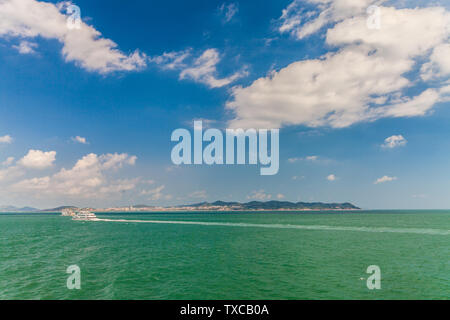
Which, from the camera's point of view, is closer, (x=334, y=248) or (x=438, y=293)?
(x=438, y=293)

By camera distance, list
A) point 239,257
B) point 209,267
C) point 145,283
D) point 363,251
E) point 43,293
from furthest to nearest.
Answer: point 363,251
point 239,257
point 209,267
point 145,283
point 43,293

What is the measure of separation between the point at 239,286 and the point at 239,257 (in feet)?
51.4

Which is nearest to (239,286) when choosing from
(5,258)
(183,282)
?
(183,282)

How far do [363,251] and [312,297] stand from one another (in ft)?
97.8
